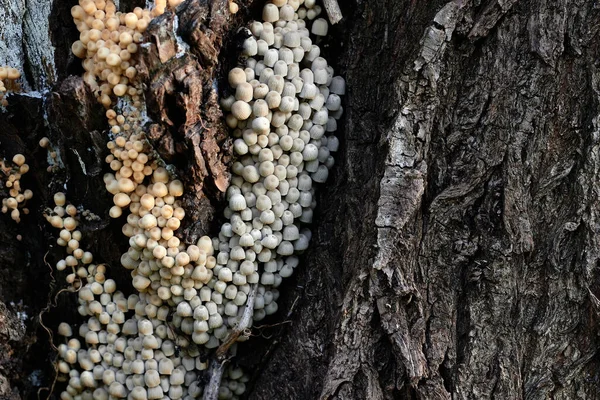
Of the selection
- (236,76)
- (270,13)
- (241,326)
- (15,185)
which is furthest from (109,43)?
(241,326)

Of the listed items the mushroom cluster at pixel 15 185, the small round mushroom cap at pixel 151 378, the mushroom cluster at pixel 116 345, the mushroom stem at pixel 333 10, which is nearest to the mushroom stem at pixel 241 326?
the mushroom cluster at pixel 116 345

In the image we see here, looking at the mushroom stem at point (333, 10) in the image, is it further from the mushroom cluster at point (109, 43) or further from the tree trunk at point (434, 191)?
the mushroom cluster at point (109, 43)

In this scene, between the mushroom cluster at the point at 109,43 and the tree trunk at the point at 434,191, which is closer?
the tree trunk at the point at 434,191

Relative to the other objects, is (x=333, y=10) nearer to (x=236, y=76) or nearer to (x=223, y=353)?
(x=236, y=76)

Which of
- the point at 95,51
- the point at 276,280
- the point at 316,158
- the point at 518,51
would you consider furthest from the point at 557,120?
the point at 95,51

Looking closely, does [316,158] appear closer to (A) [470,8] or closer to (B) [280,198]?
(B) [280,198]

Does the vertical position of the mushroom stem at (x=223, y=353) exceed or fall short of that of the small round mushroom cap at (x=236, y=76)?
it falls short
